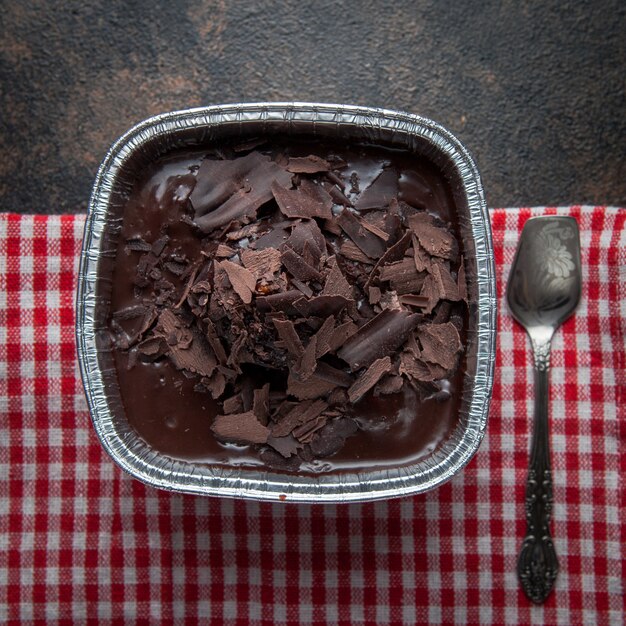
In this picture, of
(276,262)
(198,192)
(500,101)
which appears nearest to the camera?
(276,262)

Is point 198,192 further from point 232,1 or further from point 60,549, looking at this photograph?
point 60,549

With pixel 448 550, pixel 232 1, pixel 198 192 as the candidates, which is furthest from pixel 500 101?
pixel 448 550

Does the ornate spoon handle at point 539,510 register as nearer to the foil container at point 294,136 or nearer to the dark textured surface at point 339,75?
the foil container at point 294,136

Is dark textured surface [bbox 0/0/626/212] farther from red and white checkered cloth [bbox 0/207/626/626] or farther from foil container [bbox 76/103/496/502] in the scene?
foil container [bbox 76/103/496/502]

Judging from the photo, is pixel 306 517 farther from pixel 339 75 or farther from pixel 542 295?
pixel 339 75

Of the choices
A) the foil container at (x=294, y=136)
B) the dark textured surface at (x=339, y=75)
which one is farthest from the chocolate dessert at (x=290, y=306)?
the dark textured surface at (x=339, y=75)

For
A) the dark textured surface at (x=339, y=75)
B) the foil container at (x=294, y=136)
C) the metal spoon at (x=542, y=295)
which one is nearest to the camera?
the foil container at (x=294, y=136)

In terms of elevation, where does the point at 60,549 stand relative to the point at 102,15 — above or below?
below
